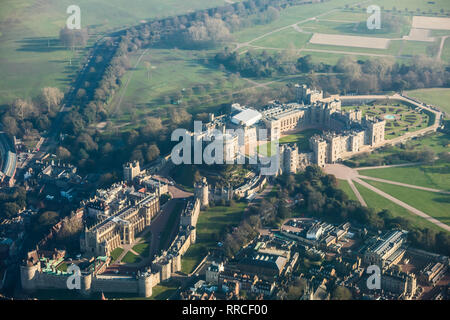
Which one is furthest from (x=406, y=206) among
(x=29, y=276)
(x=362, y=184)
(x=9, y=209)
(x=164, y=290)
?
(x=9, y=209)

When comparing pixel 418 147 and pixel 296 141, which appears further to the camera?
pixel 296 141

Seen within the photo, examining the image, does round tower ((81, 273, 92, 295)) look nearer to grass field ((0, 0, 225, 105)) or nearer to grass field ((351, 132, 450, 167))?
grass field ((351, 132, 450, 167))

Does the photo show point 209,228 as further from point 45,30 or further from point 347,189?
point 45,30

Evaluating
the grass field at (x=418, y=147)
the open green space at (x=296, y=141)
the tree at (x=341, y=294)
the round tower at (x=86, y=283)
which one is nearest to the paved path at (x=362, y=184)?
the grass field at (x=418, y=147)

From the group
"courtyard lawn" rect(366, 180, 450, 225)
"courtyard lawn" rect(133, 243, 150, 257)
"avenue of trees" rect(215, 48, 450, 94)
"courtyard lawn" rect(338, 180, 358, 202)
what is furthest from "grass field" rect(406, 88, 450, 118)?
"courtyard lawn" rect(133, 243, 150, 257)

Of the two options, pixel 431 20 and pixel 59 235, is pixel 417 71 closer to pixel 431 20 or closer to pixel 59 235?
pixel 431 20

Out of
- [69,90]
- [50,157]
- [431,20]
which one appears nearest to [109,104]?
[69,90]
